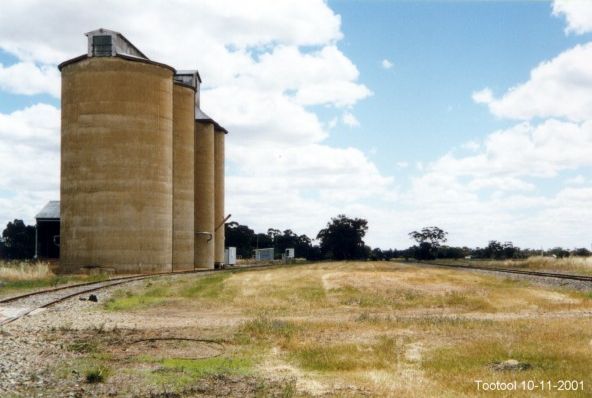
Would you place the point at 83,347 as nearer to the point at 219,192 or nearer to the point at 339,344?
the point at 339,344

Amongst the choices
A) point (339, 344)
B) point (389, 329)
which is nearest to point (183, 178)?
point (389, 329)

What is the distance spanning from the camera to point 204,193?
2244 inches

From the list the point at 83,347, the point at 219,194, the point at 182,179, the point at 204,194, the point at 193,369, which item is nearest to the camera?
the point at 193,369

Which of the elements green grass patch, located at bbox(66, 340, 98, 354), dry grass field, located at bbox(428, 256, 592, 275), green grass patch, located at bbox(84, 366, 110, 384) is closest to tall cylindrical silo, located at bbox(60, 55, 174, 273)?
dry grass field, located at bbox(428, 256, 592, 275)

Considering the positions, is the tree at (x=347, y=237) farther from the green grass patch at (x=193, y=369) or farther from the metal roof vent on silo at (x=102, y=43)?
the green grass patch at (x=193, y=369)

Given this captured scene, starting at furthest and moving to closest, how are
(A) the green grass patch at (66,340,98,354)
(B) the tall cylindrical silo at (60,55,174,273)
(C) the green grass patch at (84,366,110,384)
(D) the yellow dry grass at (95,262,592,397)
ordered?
(B) the tall cylindrical silo at (60,55,174,273)
(A) the green grass patch at (66,340,98,354)
(D) the yellow dry grass at (95,262,592,397)
(C) the green grass patch at (84,366,110,384)

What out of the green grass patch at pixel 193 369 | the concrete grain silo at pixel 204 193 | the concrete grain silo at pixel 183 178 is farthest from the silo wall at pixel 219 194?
the green grass patch at pixel 193 369

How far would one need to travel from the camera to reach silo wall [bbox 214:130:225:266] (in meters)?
61.7

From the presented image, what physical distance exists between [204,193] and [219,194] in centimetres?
646

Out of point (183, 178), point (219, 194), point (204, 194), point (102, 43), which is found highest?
point (102, 43)

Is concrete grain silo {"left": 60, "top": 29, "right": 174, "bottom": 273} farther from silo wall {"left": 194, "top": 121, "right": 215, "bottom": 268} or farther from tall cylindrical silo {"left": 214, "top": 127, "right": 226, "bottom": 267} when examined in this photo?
tall cylindrical silo {"left": 214, "top": 127, "right": 226, "bottom": 267}

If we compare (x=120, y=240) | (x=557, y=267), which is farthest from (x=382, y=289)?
(x=557, y=267)

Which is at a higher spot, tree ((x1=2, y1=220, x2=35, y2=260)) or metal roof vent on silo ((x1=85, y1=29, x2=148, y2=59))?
metal roof vent on silo ((x1=85, y1=29, x2=148, y2=59))

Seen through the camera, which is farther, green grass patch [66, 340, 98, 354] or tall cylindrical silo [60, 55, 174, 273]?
tall cylindrical silo [60, 55, 174, 273]
